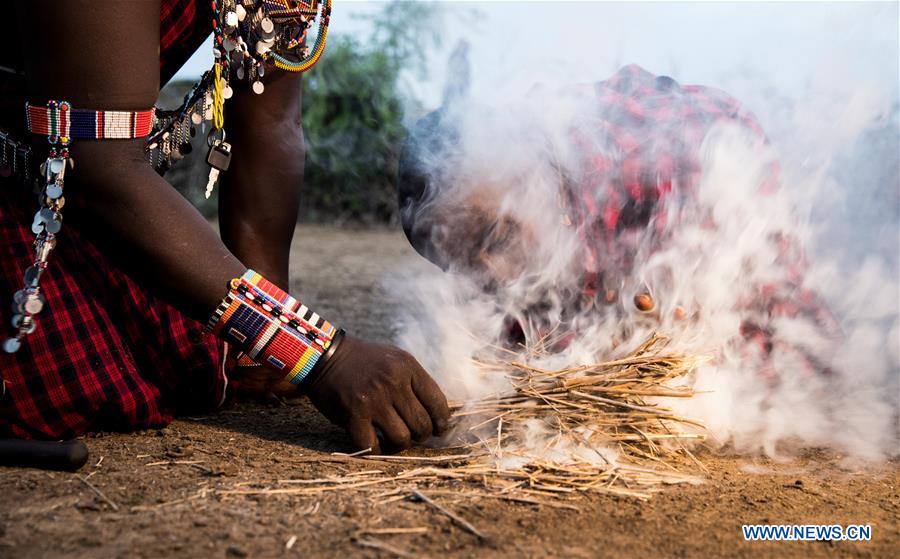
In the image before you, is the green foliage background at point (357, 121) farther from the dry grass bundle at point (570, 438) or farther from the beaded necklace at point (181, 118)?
the dry grass bundle at point (570, 438)

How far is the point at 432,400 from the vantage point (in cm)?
193

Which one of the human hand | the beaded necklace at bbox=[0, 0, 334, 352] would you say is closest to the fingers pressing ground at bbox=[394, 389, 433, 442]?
the human hand

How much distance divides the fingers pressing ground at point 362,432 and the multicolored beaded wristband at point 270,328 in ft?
0.47

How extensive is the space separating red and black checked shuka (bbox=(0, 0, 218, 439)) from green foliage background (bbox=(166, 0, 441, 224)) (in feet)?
15.5

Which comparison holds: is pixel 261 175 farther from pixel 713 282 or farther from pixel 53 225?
pixel 713 282

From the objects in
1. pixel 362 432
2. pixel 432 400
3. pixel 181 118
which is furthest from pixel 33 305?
pixel 432 400

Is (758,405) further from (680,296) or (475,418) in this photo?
(475,418)

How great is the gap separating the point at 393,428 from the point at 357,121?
5498 mm

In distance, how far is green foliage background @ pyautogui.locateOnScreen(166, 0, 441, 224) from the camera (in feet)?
23.2

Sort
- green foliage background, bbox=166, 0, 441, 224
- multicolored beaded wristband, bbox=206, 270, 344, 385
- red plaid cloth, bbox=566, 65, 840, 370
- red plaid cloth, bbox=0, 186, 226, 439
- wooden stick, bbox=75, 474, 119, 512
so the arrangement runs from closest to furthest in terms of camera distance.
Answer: wooden stick, bbox=75, 474, 119, 512, multicolored beaded wristband, bbox=206, 270, 344, 385, red plaid cloth, bbox=0, 186, 226, 439, red plaid cloth, bbox=566, 65, 840, 370, green foliage background, bbox=166, 0, 441, 224

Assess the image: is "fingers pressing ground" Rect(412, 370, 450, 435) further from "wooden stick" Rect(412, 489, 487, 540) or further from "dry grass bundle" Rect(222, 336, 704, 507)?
"wooden stick" Rect(412, 489, 487, 540)

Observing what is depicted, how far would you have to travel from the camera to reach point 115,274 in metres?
2.31

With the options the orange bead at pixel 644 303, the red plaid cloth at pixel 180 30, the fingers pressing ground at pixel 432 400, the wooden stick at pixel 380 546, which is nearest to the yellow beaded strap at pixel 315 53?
the red plaid cloth at pixel 180 30

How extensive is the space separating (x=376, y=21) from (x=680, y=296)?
18.2ft
